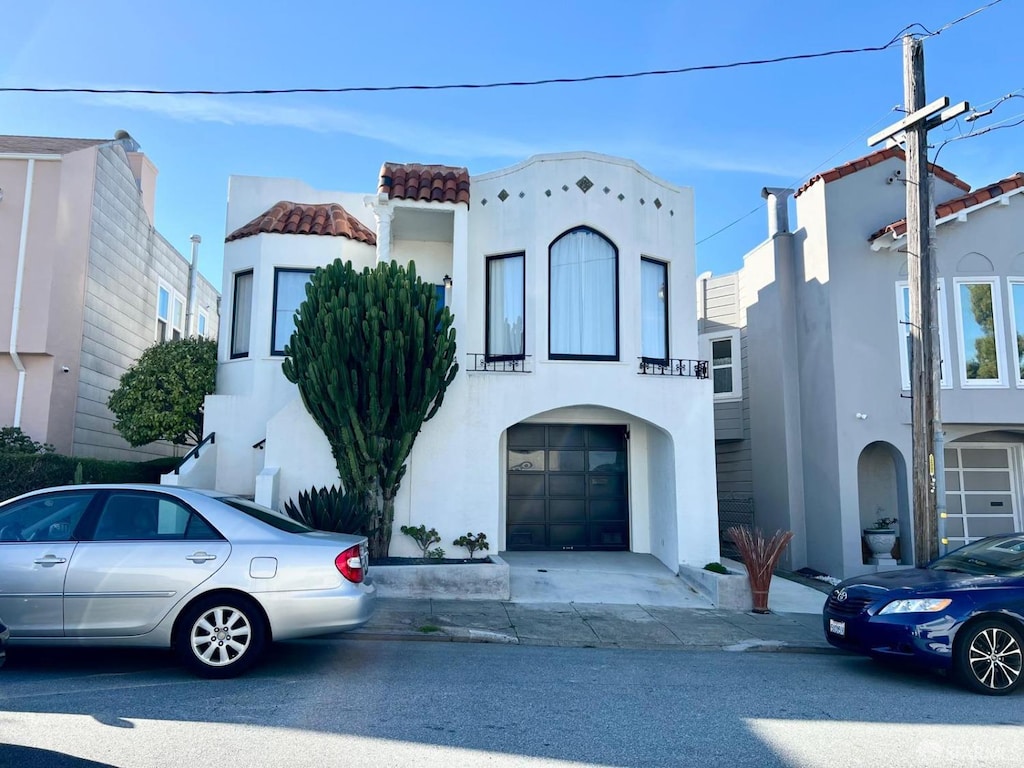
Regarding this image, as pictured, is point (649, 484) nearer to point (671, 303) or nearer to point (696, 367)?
point (696, 367)

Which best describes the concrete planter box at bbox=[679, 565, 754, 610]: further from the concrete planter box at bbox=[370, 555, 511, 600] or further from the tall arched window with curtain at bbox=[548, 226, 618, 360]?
the tall arched window with curtain at bbox=[548, 226, 618, 360]

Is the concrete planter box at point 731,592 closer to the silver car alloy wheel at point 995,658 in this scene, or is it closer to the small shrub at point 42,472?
the silver car alloy wheel at point 995,658

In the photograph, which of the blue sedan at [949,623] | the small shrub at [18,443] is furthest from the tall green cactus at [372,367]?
the blue sedan at [949,623]

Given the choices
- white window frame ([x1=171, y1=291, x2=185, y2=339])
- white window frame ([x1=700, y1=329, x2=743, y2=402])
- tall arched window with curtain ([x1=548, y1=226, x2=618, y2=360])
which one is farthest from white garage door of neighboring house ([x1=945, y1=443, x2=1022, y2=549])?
white window frame ([x1=171, y1=291, x2=185, y2=339])

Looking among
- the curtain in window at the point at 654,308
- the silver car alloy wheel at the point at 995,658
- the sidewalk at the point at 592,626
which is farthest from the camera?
the curtain in window at the point at 654,308

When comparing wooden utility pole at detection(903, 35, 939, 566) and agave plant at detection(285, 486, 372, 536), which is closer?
wooden utility pole at detection(903, 35, 939, 566)

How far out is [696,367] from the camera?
39.9 feet

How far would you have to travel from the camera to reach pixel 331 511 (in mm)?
10008

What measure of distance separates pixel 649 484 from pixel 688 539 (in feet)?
5.17

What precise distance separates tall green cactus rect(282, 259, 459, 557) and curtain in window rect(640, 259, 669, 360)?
335 centimetres

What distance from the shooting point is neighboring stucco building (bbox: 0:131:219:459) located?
1349cm

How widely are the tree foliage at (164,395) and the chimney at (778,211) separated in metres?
10.8

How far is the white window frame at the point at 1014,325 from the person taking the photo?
1309 centimetres

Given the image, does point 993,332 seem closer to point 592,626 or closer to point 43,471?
point 592,626
